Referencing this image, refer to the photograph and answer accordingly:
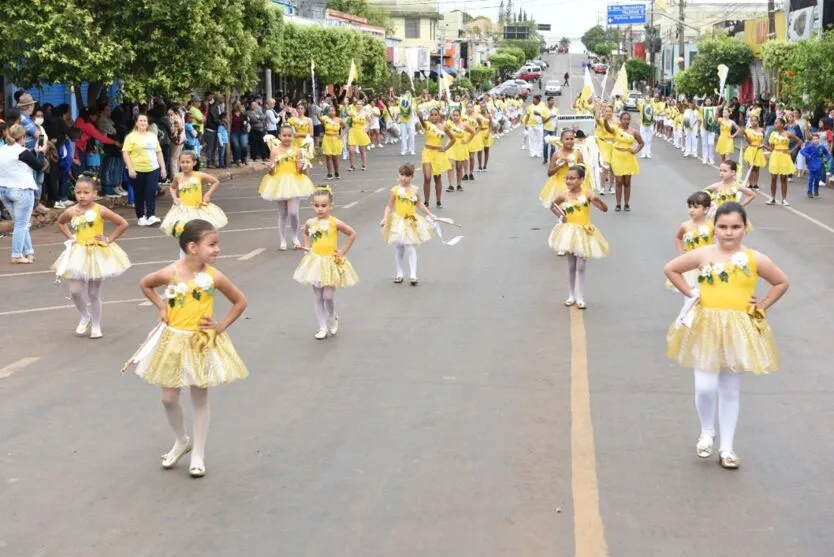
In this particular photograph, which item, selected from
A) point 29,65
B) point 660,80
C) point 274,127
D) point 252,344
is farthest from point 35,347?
point 660,80

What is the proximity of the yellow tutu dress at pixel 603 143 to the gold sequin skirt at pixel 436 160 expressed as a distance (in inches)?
125

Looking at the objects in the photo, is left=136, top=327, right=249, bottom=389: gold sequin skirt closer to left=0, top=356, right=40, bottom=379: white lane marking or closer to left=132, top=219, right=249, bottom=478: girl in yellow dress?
left=132, top=219, right=249, bottom=478: girl in yellow dress

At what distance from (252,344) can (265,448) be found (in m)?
3.30

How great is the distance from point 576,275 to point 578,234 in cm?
49

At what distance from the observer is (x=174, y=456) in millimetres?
7469

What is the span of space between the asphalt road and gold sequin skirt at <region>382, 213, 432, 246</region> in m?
0.59

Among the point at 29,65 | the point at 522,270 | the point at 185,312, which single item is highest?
the point at 29,65

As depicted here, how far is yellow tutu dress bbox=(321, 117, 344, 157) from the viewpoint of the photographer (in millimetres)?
28984

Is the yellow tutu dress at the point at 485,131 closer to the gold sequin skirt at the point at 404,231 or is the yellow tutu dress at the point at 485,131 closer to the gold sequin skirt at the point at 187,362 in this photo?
the gold sequin skirt at the point at 404,231

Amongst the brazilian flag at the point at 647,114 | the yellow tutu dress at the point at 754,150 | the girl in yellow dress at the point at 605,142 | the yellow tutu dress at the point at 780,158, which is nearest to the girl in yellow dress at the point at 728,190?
the girl in yellow dress at the point at 605,142

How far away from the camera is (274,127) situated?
3578cm

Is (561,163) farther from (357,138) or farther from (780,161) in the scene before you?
(357,138)

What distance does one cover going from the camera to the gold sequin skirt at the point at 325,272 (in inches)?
443

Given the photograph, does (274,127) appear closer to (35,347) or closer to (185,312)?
(35,347)
